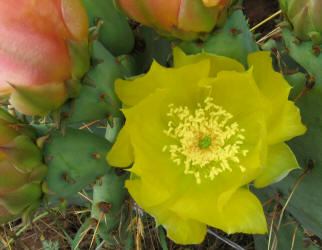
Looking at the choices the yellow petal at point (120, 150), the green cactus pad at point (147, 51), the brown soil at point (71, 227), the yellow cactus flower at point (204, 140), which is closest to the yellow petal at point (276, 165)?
the yellow cactus flower at point (204, 140)

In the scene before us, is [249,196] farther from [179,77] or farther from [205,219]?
[179,77]

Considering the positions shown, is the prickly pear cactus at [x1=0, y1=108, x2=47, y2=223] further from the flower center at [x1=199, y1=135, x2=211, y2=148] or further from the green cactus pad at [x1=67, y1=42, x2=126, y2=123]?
the flower center at [x1=199, y1=135, x2=211, y2=148]

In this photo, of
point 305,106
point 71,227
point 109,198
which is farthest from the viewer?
point 71,227

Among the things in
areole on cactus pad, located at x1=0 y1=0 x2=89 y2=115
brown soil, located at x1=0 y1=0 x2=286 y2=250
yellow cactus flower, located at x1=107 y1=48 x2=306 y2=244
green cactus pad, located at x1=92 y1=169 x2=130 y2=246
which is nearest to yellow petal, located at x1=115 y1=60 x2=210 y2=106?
yellow cactus flower, located at x1=107 y1=48 x2=306 y2=244

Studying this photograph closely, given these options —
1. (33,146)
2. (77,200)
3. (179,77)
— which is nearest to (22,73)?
(33,146)

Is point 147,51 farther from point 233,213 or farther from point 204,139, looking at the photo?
point 233,213

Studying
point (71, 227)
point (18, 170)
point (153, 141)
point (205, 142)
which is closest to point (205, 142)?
point (205, 142)
